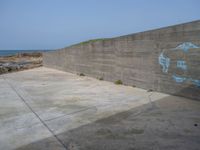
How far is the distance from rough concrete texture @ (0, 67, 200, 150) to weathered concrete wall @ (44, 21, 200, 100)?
53 cm

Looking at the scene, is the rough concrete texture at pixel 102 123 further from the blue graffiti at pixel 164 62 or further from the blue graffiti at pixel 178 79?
the blue graffiti at pixel 164 62

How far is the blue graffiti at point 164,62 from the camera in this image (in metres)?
6.13

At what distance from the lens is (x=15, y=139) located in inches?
132

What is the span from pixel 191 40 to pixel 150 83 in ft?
6.52

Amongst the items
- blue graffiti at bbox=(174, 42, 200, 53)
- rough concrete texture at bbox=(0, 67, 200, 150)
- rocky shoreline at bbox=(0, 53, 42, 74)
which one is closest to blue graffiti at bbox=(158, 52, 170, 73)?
blue graffiti at bbox=(174, 42, 200, 53)

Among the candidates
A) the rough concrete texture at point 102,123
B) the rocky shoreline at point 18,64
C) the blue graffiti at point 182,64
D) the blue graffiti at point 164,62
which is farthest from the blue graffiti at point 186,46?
the rocky shoreline at point 18,64

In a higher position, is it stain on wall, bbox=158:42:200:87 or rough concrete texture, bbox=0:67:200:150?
stain on wall, bbox=158:42:200:87

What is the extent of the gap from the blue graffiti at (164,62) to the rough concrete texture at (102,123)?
77 cm

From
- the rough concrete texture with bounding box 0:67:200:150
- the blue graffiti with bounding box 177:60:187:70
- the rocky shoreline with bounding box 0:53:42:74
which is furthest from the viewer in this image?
the rocky shoreline with bounding box 0:53:42:74

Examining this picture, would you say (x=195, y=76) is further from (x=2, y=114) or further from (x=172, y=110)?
(x=2, y=114)

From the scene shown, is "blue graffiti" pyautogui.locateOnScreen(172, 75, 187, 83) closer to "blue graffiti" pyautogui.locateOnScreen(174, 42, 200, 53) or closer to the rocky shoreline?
"blue graffiti" pyautogui.locateOnScreen(174, 42, 200, 53)

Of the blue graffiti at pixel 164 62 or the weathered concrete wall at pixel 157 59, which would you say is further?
→ the blue graffiti at pixel 164 62

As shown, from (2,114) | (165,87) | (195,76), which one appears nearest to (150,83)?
(165,87)

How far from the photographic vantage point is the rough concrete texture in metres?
3.08
